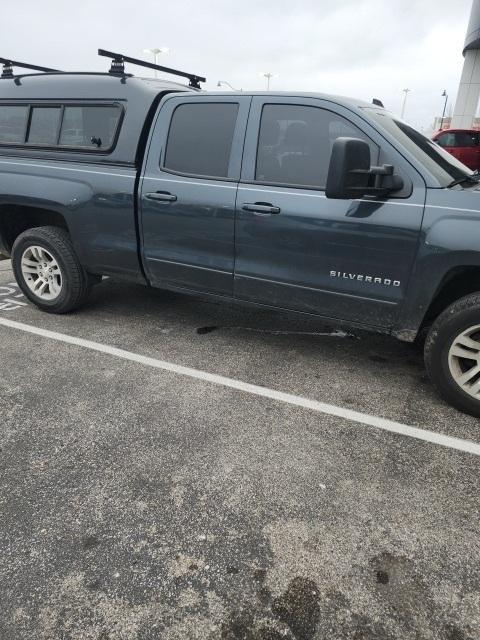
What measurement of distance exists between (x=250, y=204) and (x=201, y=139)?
71cm

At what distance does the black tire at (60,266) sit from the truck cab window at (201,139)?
1.27 meters

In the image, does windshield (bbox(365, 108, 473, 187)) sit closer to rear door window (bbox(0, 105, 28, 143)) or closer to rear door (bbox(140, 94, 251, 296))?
rear door (bbox(140, 94, 251, 296))

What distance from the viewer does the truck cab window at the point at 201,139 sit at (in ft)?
11.1

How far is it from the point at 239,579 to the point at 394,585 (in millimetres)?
612

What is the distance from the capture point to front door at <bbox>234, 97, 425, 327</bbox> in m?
2.89

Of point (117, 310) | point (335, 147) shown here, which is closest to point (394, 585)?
point (335, 147)

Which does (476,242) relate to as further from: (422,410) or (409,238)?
(422,410)

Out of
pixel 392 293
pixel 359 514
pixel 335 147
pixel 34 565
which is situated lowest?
pixel 34 565

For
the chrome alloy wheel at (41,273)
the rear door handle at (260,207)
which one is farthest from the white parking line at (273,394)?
the rear door handle at (260,207)

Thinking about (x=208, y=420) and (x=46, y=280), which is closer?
(x=208, y=420)

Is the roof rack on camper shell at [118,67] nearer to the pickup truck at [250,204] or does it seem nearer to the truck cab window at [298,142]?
the pickup truck at [250,204]

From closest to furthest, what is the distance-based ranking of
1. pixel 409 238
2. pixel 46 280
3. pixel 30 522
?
pixel 30 522 → pixel 409 238 → pixel 46 280

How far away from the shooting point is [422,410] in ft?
9.92

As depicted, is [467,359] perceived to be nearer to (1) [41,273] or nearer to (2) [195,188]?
(2) [195,188]
